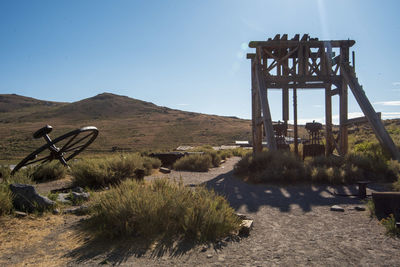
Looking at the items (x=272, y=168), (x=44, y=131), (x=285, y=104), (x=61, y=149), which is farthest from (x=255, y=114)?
(x=44, y=131)

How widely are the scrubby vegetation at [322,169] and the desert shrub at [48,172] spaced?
18.8 ft

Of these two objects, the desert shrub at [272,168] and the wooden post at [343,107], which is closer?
the desert shrub at [272,168]

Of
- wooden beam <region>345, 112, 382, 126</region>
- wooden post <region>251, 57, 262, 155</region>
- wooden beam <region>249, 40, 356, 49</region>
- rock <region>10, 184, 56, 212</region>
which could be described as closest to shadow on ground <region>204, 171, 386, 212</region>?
rock <region>10, 184, 56, 212</region>

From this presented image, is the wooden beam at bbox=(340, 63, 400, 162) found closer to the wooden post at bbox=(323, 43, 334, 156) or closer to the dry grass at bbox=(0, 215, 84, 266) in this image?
the wooden post at bbox=(323, 43, 334, 156)

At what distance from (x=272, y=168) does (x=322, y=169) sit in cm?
128

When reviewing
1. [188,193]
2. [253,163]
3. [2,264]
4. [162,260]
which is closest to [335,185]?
[253,163]

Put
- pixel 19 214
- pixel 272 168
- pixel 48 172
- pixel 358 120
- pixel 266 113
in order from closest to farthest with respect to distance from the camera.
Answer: pixel 19 214
pixel 272 168
pixel 48 172
pixel 266 113
pixel 358 120

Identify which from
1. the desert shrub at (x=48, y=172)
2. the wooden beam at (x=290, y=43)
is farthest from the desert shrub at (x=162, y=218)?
the wooden beam at (x=290, y=43)

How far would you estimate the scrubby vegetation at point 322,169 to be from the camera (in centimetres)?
777

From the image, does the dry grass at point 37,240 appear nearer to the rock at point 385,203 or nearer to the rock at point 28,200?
the rock at point 28,200

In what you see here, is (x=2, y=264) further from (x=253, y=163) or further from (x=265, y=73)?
(x=265, y=73)

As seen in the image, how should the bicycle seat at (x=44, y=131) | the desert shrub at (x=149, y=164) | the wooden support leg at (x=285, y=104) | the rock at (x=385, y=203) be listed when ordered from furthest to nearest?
1. the wooden support leg at (x=285, y=104)
2. the desert shrub at (x=149, y=164)
3. the bicycle seat at (x=44, y=131)
4. the rock at (x=385, y=203)

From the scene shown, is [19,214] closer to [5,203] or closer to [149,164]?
[5,203]

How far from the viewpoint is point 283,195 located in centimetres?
661
